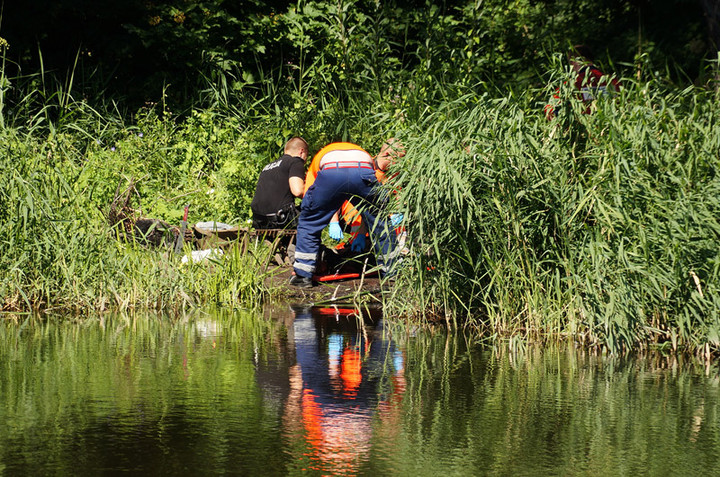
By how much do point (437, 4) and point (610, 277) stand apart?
1127cm

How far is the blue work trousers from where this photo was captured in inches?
383

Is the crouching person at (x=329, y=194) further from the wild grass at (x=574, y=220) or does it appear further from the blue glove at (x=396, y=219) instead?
the wild grass at (x=574, y=220)

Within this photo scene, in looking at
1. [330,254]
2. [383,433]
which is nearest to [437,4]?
[330,254]

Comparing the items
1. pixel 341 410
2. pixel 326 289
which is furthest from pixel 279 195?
pixel 341 410

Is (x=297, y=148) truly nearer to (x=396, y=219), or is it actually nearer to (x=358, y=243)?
(x=358, y=243)

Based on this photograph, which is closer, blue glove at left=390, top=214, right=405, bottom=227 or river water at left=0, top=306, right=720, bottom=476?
river water at left=0, top=306, right=720, bottom=476

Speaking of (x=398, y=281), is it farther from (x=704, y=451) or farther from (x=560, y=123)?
(x=704, y=451)

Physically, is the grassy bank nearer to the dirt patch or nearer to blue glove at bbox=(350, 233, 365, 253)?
the dirt patch

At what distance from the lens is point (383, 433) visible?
15.2ft

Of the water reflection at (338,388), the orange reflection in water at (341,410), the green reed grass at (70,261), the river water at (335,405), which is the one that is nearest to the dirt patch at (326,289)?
the green reed grass at (70,261)

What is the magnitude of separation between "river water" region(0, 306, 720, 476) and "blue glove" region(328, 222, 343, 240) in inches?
122

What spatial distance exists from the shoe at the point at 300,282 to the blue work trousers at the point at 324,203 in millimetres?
56

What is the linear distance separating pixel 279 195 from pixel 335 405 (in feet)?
19.0

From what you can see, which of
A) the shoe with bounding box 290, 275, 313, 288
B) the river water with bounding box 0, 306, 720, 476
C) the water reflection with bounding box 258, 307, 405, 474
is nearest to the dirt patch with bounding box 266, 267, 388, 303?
the shoe with bounding box 290, 275, 313, 288
